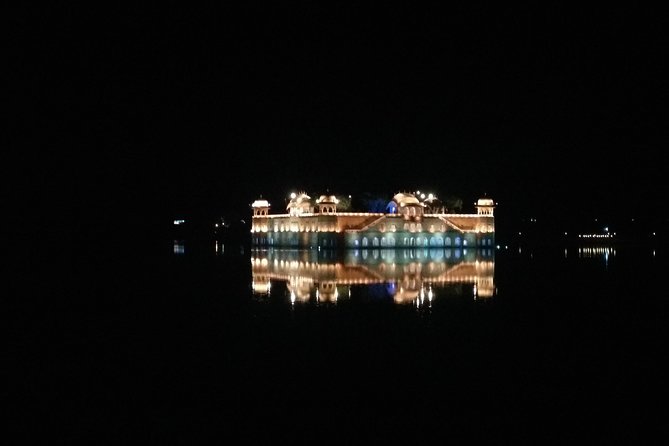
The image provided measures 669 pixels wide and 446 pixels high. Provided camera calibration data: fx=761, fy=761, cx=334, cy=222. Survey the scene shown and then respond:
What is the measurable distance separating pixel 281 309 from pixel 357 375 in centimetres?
899

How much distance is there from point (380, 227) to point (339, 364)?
52699mm

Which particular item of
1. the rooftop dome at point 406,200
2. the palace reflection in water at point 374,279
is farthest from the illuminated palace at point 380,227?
the palace reflection in water at point 374,279

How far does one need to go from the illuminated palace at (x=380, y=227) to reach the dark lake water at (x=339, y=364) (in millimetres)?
38441

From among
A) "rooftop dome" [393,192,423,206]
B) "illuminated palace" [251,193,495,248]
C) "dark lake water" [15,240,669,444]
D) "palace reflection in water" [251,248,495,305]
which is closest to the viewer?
"dark lake water" [15,240,669,444]

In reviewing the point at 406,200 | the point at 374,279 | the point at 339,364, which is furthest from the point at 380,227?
the point at 339,364

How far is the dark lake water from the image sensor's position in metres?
10.5

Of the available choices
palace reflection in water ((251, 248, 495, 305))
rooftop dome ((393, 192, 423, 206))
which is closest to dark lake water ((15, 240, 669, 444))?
palace reflection in water ((251, 248, 495, 305))

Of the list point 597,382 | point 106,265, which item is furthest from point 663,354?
point 106,265

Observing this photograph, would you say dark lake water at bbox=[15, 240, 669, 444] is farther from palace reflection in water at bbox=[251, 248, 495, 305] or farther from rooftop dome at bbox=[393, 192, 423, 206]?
rooftop dome at bbox=[393, 192, 423, 206]

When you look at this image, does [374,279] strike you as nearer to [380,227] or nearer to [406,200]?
[380,227]

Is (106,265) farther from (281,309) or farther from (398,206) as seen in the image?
(398,206)

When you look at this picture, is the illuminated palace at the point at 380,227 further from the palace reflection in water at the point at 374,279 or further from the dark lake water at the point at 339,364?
the dark lake water at the point at 339,364

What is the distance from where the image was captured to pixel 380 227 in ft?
218

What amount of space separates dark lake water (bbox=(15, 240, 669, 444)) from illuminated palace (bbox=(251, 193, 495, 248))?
3844 cm
